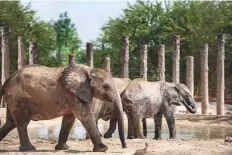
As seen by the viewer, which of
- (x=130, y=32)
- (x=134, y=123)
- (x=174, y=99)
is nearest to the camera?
(x=134, y=123)

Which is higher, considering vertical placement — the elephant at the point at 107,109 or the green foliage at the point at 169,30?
the green foliage at the point at 169,30

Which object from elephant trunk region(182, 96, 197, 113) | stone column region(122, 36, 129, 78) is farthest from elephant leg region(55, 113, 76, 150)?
stone column region(122, 36, 129, 78)

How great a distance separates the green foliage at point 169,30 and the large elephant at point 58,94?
26269 mm

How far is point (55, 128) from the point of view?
2317cm

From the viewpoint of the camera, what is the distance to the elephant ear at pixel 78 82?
13.0 meters

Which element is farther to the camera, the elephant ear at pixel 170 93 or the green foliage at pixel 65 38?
the green foliage at pixel 65 38

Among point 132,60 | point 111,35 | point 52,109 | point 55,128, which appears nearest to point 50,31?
point 111,35

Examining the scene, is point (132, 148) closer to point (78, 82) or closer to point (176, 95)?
point (78, 82)

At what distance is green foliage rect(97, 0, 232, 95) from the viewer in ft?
135

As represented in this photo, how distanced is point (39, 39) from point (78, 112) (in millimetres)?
35329

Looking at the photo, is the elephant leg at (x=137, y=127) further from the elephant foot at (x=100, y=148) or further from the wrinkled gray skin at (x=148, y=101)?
the elephant foot at (x=100, y=148)

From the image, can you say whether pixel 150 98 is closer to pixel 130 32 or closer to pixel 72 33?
pixel 130 32

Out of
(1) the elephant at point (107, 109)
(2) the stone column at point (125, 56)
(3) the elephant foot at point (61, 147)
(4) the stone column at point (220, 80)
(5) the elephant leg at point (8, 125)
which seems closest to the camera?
(3) the elephant foot at point (61, 147)

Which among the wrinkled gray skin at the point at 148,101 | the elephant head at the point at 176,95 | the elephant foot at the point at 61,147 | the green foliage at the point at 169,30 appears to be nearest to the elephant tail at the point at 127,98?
the wrinkled gray skin at the point at 148,101
